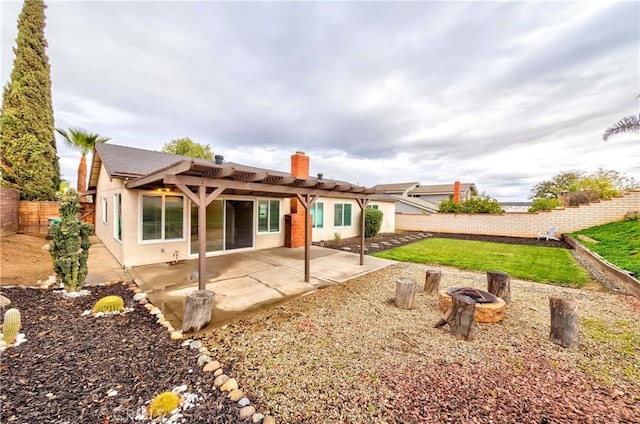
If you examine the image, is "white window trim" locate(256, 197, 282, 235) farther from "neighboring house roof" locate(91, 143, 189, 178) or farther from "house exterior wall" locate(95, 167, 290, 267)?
"neighboring house roof" locate(91, 143, 189, 178)

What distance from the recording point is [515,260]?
8.75m

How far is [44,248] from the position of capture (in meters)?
8.71

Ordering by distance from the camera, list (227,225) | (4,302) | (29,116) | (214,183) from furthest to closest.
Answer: (29,116) < (227,225) < (214,183) < (4,302)

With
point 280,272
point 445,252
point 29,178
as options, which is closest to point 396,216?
point 445,252

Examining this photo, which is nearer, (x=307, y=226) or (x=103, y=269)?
(x=307, y=226)

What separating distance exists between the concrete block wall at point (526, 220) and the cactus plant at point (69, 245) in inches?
720

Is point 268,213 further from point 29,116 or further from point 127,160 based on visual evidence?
point 29,116

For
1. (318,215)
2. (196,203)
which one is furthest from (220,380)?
(318,215)

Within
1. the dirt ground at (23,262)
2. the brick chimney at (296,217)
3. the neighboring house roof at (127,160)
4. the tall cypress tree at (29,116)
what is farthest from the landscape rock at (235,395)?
the tall cypress tree at (29,116)

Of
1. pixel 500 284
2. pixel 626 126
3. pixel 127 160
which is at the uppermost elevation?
pixel 626 126

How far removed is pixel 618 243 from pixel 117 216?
17778 millimetres

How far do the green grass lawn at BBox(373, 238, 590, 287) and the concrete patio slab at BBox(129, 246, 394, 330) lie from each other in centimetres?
212

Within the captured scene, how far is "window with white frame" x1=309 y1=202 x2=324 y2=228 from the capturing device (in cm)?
1226

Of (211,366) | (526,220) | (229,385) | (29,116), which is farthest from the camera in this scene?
(526,220)
